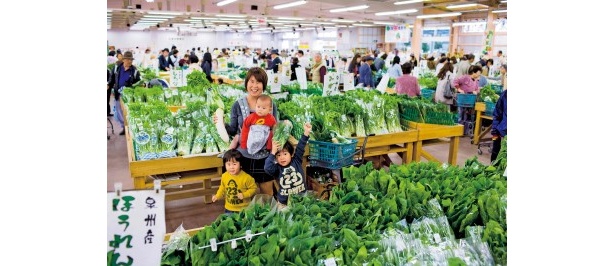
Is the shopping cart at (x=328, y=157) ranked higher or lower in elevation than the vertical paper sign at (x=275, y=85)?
lower

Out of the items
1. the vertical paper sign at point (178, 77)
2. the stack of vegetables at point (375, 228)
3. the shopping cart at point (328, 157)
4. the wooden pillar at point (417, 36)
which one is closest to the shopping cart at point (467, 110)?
the shopping cart at point (328, 157)

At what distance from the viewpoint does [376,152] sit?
514cm

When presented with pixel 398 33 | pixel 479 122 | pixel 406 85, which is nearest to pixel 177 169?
pixel 406 85

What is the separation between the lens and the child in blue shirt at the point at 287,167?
3.67m

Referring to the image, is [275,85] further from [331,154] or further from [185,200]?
[331,154]

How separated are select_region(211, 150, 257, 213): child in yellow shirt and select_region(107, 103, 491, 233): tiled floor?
1.42 feet

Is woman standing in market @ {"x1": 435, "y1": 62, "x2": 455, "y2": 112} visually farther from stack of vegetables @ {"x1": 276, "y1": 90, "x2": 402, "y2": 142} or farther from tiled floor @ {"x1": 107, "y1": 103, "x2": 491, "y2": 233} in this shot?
stack of vegetables @ {"x1": 276, "y1": 90, "x2": 402, "y2": 142}

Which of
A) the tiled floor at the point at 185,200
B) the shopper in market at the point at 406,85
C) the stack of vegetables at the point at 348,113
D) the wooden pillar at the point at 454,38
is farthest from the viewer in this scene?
the wooden pillar at the point at 454,38

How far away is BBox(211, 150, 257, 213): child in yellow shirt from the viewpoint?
362cm

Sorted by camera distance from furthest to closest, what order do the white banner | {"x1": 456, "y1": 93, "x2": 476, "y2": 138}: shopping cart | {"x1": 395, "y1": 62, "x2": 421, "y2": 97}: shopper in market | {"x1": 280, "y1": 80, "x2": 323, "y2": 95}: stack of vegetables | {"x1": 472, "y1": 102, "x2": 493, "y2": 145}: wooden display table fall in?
the white banner, {"x1": 456, "y1": 93, "x2": 476, "y2": 138}: shopping cart, {"x1": 472, "y1": 102, "x2": 493, "y2": 145}: wooden display table, {"x1": 395, "y1": 62, "x2": 421, "y2": 97}: shopper in market, {"x1": 280, "y1": 80, "x2": 323, "y2": 95}: stack of vegetables

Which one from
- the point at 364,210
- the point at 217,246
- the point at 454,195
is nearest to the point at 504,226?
the point at 454,195

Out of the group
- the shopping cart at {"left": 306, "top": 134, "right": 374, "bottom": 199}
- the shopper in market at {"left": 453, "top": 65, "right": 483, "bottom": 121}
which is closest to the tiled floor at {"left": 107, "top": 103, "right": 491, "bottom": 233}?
the shopper in market at {"left": 453, "top": 65, "right": 483, "bottom": 121}

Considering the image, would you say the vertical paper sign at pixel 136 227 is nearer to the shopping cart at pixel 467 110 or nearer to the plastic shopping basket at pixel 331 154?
the plastic shopping basket at pixel 331 154

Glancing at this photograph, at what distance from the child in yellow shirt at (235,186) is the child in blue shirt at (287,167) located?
0.22m
